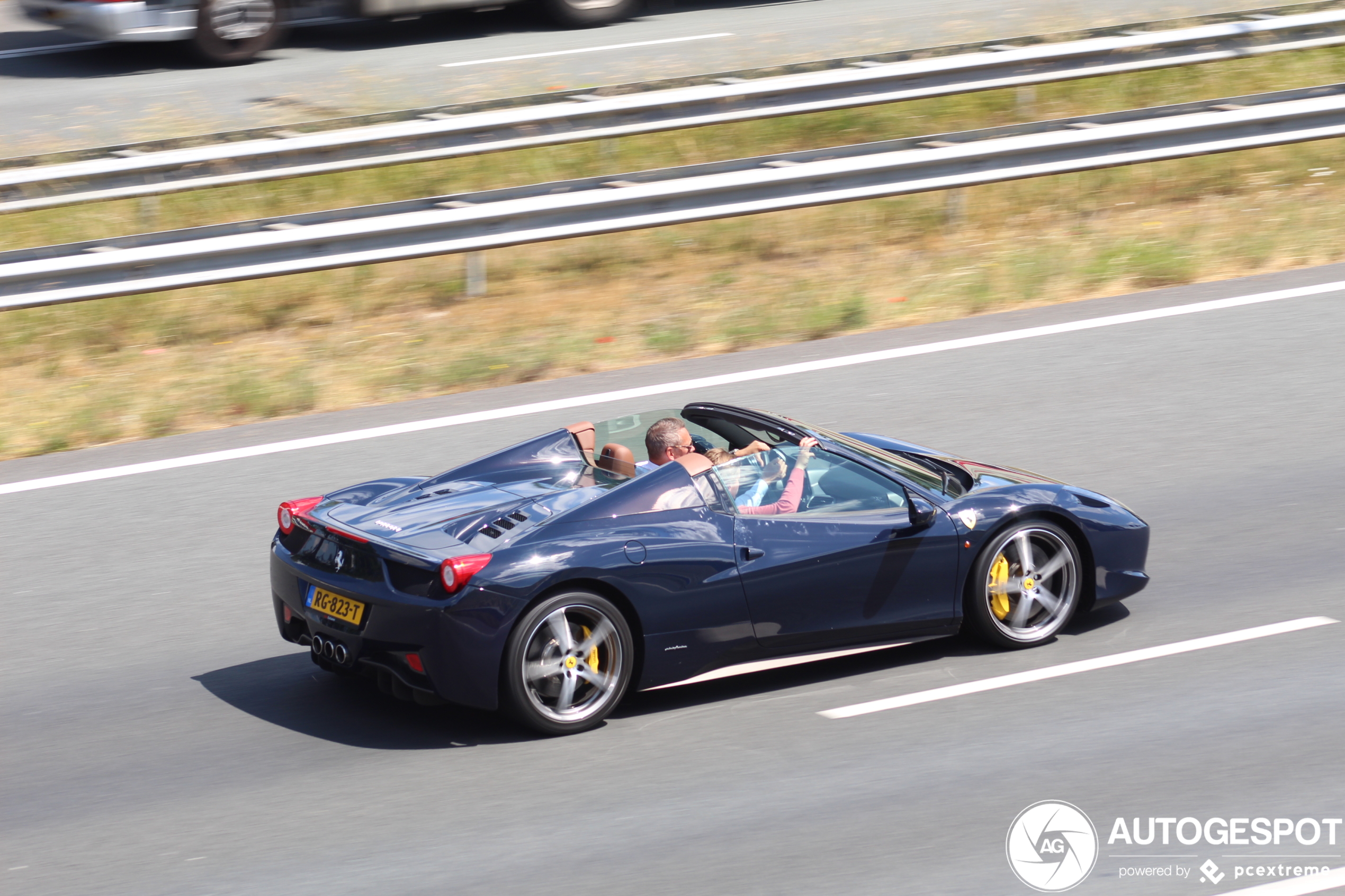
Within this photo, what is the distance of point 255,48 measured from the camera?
17.4 meters

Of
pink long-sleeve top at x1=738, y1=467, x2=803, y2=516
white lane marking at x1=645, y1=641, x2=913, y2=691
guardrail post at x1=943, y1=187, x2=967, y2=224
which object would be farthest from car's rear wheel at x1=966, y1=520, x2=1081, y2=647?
guardrail post at x1=943, y1=187, x2=967, y2=224

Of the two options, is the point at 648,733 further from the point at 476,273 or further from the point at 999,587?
the point at 476,273

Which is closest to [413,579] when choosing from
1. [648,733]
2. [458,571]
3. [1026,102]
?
[458,571]

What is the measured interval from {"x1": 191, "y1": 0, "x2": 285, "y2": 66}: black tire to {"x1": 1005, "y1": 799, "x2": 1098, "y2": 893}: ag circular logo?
14001mm

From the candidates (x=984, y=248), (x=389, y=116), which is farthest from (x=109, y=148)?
(x=984, y=248)

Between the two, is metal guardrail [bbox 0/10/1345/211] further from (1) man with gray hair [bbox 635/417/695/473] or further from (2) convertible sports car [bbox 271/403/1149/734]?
(1) man with gray hair [bbox 635/417/695/473]

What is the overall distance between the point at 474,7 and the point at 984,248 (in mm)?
7161

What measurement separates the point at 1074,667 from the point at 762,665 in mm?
1291

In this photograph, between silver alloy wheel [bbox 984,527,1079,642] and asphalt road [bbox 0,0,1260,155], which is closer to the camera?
silver alloy wheel [bbox 984,527,1079,642]

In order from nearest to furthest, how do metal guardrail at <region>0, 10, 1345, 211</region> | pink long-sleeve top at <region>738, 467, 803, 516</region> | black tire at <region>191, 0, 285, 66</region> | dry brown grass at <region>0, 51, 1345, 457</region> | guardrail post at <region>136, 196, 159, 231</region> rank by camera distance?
pink long-sleeve top at <region>738, 467, 803, 516</region> < dry brown grass at <region>0, 51, 1345, 457</region> < metal guardrail at <region>0, 10, 1345, 211</region> < guardrail post at <region>136, 196, 159, 231</region> < black tire at <region>191, 0, 285, 66</region>

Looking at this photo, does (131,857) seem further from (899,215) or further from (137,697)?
(899,215)

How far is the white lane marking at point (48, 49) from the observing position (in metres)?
18.5

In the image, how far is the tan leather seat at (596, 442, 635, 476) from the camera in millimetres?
6883

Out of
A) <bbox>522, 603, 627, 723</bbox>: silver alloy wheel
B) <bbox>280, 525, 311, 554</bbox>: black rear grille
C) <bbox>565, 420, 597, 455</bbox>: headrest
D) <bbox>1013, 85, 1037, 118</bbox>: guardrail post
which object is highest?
<bbox>1013, 85, 1037, 118</bbox>: guardrail post
